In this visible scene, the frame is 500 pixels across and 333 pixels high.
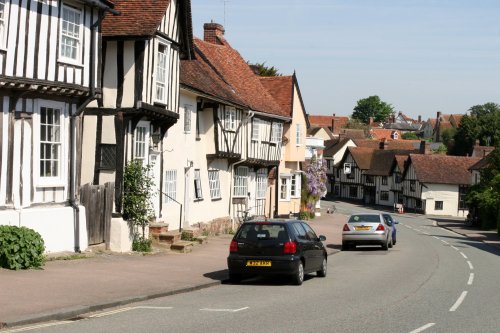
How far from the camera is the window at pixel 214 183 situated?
1390 inches

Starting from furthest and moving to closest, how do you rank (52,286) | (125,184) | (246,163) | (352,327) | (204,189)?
(246,163) < (204,189) < (125,184) < (52,286) < (352,327)

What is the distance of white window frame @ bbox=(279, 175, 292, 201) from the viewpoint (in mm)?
51919

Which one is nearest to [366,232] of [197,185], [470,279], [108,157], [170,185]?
[197,185]

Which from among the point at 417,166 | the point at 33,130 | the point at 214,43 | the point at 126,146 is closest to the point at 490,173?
the point at 417,166

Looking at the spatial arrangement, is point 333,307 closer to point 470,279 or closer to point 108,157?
point 470,279

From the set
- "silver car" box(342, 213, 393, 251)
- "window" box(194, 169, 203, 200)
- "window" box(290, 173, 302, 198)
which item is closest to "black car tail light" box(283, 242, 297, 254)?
"silver car" box(342, 213, 393, 251)

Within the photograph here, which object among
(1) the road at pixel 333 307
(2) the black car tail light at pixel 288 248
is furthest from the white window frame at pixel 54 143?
(2) the black car tail light at pixel 288 248

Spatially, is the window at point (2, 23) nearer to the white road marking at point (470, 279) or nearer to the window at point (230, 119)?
the white road marking at point (470, 279)

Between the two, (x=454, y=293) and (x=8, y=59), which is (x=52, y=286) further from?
(x=454, y=293)

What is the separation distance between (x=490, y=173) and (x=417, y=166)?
21437 millimetres

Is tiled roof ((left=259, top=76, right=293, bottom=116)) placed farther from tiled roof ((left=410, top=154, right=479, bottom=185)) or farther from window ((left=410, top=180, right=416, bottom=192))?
window ((left=410, top=180, right=416, bottom=192))

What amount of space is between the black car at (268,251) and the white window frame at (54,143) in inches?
205

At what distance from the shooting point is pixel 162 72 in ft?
81.8

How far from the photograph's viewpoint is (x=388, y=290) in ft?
59.2
